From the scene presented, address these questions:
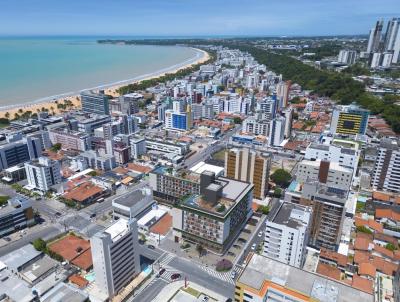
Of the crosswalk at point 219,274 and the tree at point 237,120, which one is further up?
the tree at point 237,120

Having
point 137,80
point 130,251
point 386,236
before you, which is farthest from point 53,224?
point 137,80

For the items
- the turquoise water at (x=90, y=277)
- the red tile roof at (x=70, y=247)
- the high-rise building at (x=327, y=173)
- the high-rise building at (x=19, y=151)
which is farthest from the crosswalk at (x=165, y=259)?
the high-rise building at (x=19, y=151)

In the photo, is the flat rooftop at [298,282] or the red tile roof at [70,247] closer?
the flat rooftop at [298,282]

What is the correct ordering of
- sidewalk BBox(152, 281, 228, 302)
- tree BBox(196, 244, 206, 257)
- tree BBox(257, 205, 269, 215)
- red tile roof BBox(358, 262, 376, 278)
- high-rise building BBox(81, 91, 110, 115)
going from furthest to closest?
high-rise building BBox(81, 91, 110, 115)
tree BBox(257, 205, 269, 215)
tree BBox(196, 244, 206, 257)
red tile roof BBox(358, 262, 376, 278)
sidewalk BBox(152, 281, 228, 302)

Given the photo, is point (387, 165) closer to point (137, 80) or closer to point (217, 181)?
point (217, 181)

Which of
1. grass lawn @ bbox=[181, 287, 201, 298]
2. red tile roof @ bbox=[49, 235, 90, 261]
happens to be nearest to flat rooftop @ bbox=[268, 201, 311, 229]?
grass lawn @ bbox=[181, 287, 201, 298]

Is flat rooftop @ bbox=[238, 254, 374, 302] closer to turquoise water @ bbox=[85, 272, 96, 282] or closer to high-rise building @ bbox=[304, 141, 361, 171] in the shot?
turquoise water @ bbox=[85, 272, 96, 282]

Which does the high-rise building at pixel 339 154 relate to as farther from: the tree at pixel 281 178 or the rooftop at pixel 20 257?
the rooftop at pixel 20 257
